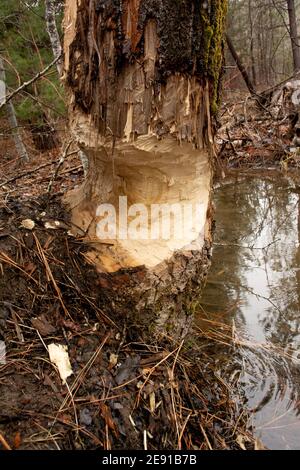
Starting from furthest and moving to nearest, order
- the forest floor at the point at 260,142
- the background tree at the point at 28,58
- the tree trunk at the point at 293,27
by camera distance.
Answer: the tree trunk at the point at 293,27 → the background tree at the point at 28,58 → the forest floor at the point at 260,142

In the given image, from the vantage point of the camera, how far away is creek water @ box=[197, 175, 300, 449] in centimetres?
200

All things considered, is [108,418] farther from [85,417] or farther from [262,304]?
[262,304]

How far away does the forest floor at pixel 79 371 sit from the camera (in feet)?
4.64

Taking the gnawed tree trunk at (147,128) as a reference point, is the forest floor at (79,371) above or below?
below

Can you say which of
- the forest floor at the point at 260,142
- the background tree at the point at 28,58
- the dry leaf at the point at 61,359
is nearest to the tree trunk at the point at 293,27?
the forest floor at the point at 260,142

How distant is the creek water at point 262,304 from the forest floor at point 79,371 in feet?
0.45

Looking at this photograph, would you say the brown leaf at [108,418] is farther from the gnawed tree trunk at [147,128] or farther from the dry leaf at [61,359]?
the gnawed tree trunk at [147,128]

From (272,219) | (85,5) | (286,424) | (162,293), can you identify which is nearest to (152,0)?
(85,5)

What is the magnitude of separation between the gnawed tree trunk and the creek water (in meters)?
0.51

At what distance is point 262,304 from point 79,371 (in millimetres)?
1662

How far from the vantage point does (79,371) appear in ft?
5.23
